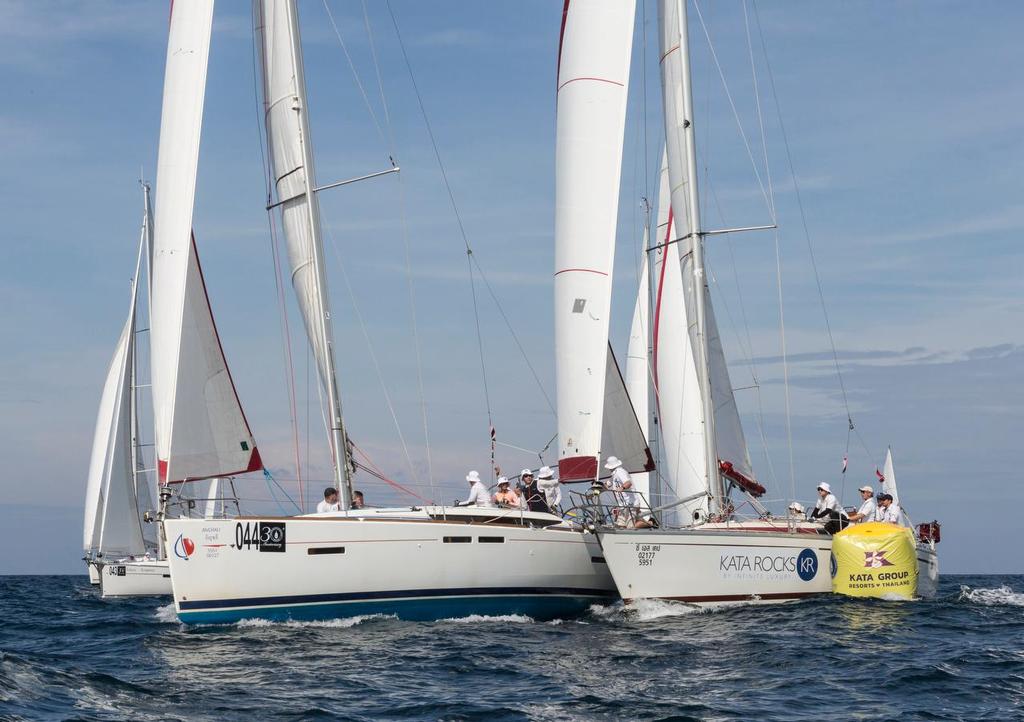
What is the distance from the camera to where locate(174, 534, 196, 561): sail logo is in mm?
17250

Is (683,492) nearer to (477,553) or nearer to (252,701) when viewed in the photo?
(477,553)

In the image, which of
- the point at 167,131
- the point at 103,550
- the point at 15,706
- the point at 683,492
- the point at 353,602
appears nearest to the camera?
the point at 15,706

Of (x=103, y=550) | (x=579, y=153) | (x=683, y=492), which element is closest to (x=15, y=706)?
(x=579, y=153)

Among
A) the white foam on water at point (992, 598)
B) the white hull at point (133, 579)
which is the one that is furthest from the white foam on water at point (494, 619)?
the white hull at point (133, 579)

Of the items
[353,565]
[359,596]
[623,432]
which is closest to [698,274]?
[623,432]

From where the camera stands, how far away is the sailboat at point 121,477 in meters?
35.8

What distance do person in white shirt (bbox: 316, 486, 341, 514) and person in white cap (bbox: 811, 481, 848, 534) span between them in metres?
8.80

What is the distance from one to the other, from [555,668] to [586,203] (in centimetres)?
964

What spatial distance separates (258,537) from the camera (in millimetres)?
17266

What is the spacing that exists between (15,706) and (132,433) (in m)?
25.5

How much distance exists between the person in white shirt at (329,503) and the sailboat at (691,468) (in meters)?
4.33

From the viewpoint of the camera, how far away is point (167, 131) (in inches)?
779

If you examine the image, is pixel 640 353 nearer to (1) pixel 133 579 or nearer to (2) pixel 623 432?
(2) pixel 623 432

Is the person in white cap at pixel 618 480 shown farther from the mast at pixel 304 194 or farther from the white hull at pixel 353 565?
the mast at pixel 304 194
